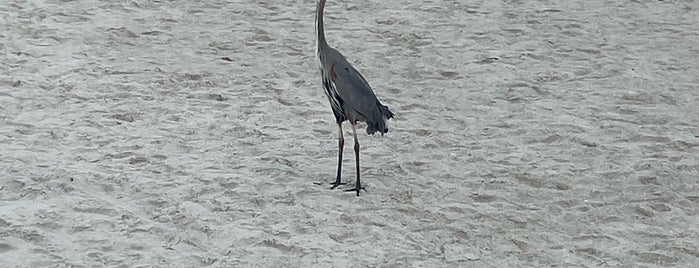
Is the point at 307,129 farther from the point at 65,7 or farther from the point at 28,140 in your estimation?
the point at 65,7

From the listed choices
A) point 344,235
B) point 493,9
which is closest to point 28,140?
point 344,235

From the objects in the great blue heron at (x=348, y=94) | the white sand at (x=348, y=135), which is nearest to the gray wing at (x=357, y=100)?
the great blue heron at (x=348, y=94)

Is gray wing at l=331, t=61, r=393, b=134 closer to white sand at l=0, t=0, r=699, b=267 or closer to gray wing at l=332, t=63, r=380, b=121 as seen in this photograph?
gray wing at l=332, t=63, r=380, b=121

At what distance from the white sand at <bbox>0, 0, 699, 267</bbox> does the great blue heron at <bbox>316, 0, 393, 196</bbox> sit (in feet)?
1.14

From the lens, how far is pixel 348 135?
6.02 meters

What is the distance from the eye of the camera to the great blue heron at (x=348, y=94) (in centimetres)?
493

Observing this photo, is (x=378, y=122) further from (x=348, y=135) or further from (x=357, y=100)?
(x=348, y=135)

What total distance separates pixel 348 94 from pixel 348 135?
3.65 ft

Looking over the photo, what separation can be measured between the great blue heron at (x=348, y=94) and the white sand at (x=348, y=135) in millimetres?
347

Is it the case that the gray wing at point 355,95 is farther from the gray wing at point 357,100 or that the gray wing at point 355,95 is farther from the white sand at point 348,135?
the white sand at point 348,135

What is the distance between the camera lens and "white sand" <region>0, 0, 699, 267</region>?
4605mm

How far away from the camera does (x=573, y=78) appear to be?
6.98m

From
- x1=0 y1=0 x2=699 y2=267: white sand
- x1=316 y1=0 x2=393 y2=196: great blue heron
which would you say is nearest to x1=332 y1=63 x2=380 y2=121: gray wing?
x1=316 y1=0 x2=393 y2=196: great blue heron

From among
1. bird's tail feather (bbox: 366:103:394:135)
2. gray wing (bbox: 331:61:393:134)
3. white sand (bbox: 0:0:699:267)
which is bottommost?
white sand (bbox: 0:0:699:267)
